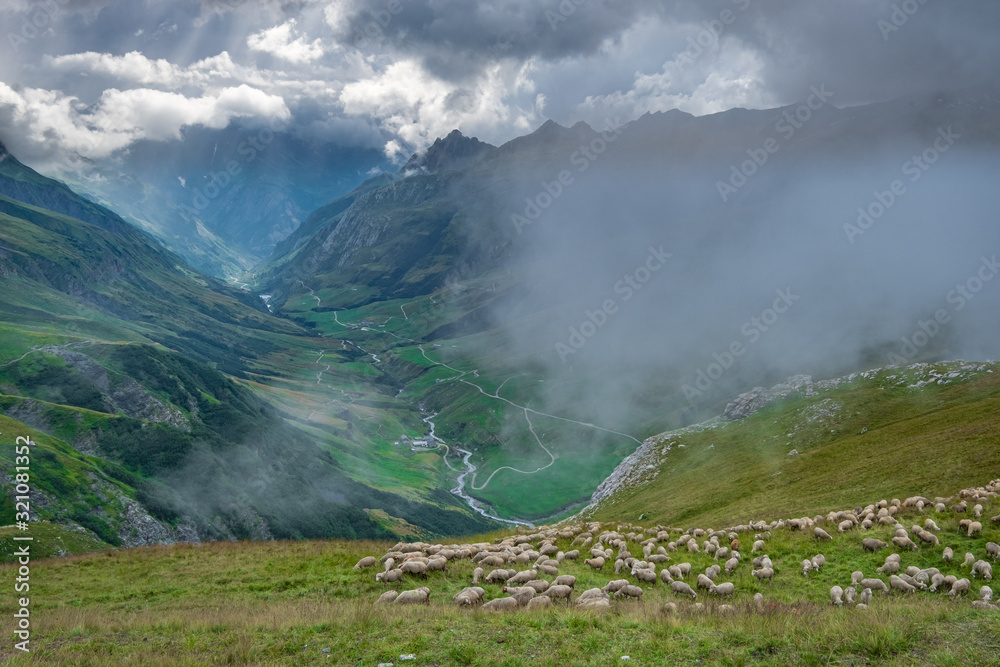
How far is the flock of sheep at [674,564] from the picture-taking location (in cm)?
2214

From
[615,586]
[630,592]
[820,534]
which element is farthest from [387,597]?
[820,534]

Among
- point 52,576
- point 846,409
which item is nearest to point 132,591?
point 52,576

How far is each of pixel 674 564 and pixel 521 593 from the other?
9595 mm

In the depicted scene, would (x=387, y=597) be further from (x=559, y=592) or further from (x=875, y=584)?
(x=875, y=584)

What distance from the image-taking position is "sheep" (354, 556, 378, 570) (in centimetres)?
2853

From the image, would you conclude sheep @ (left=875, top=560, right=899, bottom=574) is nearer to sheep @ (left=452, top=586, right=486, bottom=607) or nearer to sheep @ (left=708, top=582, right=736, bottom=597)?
sheep @ (left=708, top=582, right=736, bottom=597)

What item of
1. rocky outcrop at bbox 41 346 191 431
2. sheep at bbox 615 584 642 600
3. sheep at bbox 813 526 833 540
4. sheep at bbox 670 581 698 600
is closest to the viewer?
sheep at bbox 615 584 642 600

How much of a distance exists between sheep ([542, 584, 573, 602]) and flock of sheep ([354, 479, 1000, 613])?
0.15ft

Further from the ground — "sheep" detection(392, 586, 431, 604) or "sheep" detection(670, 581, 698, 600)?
"sheep" detection(392, 586, 431, 604)

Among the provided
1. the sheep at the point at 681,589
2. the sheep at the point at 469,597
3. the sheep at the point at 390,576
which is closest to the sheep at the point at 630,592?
the sheep at the point at 681,589

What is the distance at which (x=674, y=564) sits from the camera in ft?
91.7

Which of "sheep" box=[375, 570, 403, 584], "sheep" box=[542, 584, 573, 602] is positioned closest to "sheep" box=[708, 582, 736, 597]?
"sheep" box=[542, 584, 573, 602]

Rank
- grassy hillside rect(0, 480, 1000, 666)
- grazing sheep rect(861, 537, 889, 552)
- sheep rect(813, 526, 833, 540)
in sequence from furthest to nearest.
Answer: sheep rect(813, 526, 833, 540)
grazing sheep rect(861, 537, 889, 552)
grassy hillside rect(0, 480, 1000, 666)

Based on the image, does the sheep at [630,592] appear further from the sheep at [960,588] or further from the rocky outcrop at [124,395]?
the rocky outcrop at [124,395]
